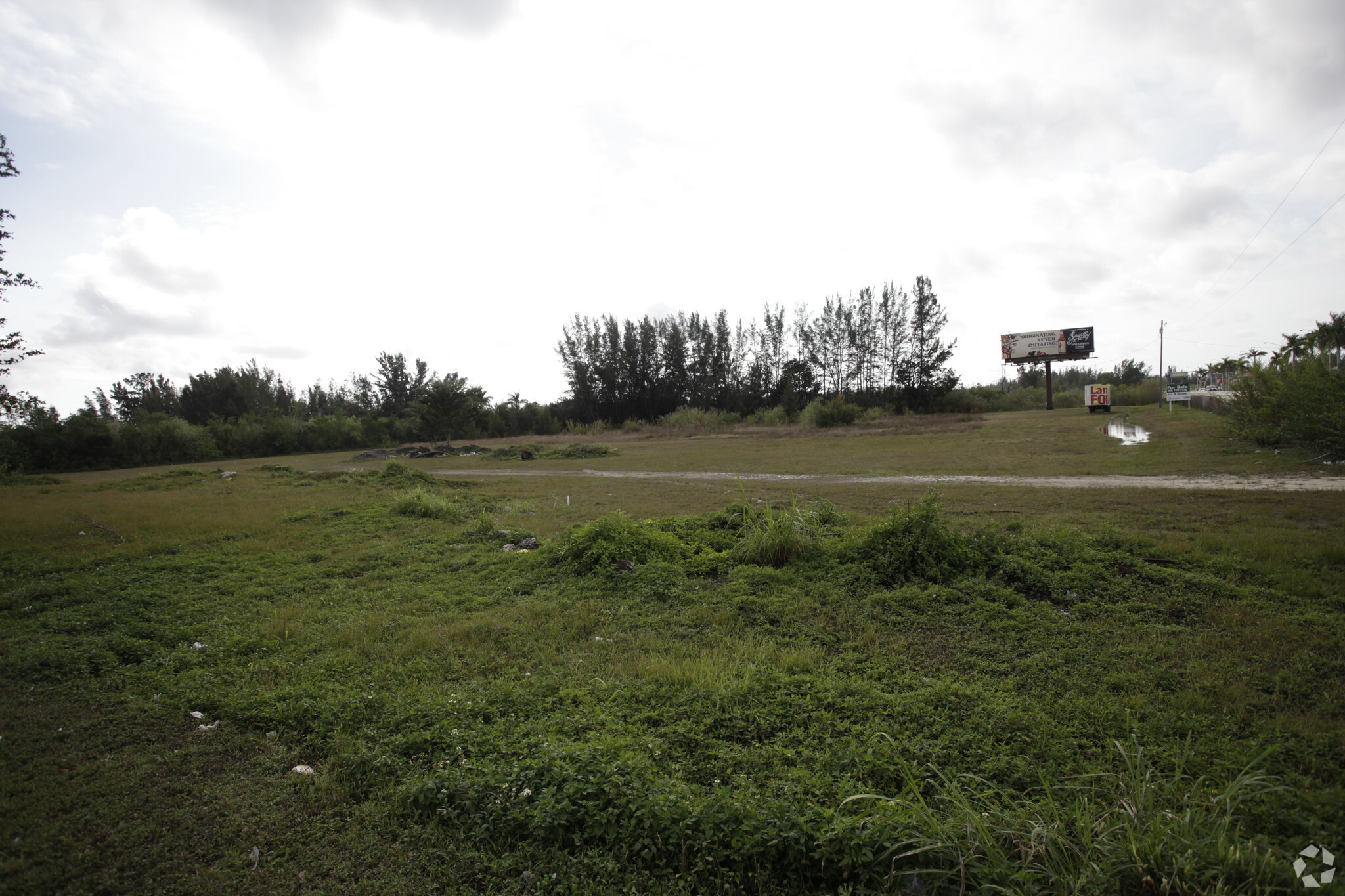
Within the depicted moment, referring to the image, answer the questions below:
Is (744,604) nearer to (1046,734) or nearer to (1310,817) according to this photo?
(1046,734)

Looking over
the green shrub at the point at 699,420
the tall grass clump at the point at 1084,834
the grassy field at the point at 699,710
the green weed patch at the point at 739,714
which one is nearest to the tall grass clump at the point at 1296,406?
the grassy field at the point at 699,710

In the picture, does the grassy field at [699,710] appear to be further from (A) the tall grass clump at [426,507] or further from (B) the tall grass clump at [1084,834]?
(A) the tall grass clump at [426,507]

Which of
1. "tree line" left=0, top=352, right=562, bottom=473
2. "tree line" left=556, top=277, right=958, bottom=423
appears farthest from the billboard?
"tree line" left=0, top=352, right=562, bottom=473

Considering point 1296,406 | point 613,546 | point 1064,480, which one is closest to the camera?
point 613,546

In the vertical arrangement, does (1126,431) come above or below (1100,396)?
below

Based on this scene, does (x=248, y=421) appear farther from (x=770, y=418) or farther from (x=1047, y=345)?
(x=1047, y=345)

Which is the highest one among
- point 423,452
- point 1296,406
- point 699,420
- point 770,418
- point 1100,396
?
point 1100,396

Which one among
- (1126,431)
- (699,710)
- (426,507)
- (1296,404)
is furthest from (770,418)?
(699,710)

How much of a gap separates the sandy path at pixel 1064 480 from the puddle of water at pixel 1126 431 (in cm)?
872

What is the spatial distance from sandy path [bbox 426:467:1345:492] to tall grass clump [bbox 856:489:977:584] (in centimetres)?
661

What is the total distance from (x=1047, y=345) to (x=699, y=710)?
49.9 metres

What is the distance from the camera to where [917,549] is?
19.8 ft

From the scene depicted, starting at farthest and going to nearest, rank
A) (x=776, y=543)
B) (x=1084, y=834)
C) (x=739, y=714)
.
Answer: (x=776, y=543) → (x=739, y=714) → (x=1084, y=834)

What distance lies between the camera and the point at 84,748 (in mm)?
3391
